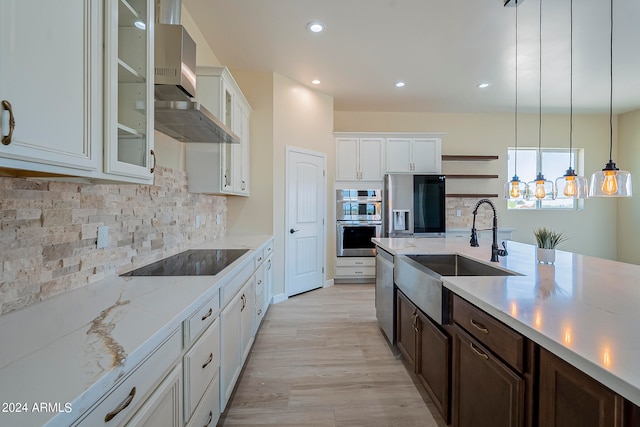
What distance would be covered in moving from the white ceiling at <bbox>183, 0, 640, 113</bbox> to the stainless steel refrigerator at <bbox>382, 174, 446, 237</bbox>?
55.7 inches

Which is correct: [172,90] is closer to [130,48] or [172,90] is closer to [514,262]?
[130,48]

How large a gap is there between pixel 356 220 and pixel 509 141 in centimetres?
348

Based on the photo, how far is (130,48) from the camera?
124 cm

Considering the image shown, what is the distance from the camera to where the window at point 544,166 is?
5297mm

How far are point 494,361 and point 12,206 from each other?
1932 millimetres

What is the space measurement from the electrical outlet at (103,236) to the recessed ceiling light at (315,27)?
2518mm

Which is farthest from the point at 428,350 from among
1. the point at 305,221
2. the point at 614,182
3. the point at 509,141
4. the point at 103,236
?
the point at 509,141

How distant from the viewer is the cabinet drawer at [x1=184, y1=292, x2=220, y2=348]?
43.5 inches

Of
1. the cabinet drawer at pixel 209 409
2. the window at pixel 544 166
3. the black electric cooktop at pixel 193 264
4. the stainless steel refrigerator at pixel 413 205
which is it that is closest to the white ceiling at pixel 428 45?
the window at pixel 544 166

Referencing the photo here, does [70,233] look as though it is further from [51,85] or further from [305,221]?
[305,221]

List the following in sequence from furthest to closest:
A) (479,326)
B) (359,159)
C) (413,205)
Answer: (359,159) < (413,205) < (479,326)

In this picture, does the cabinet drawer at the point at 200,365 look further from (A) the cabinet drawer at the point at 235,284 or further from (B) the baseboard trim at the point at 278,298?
(B) the baseboard trim at the point at 278,298

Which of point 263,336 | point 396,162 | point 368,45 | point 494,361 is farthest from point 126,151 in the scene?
point 396,162

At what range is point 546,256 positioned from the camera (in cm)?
175
